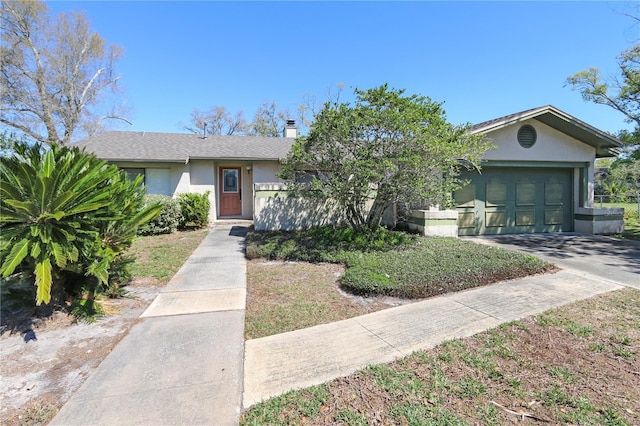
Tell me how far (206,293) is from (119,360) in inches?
72.8

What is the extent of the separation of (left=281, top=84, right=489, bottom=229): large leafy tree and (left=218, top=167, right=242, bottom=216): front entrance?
6.60m

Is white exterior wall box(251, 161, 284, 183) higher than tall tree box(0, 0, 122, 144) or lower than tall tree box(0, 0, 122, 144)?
lower

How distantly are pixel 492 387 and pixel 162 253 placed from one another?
23.9 feet

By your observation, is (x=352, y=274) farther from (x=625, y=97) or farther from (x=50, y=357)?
(x=625, y=97)

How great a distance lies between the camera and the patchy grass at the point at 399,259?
4781 millimetres

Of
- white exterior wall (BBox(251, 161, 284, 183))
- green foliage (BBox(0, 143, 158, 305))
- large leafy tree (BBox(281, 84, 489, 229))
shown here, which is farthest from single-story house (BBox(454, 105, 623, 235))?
green foliage (BBox(0, 143, 158, 305))

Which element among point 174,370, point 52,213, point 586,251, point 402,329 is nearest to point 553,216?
point 586,251

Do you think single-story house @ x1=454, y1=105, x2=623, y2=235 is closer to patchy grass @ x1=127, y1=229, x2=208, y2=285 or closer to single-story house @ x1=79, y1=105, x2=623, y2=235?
single-story house @ x1=79, y1=105, x2=623, y2=235

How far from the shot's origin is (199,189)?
12.6 m

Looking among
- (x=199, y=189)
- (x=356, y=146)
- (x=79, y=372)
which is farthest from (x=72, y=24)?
(x=79, y=372)

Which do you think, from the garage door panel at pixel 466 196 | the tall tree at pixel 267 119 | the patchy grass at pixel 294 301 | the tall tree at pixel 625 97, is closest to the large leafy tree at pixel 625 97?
the tall tree at pixel 625 97

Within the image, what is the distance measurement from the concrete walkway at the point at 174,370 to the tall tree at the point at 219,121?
34026mm

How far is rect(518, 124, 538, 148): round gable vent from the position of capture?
985cm

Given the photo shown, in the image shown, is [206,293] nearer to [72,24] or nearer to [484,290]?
[484,290]
